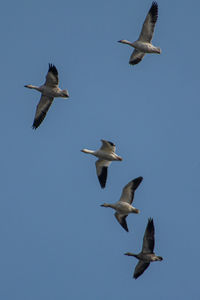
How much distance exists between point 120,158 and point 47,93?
322 centimetres

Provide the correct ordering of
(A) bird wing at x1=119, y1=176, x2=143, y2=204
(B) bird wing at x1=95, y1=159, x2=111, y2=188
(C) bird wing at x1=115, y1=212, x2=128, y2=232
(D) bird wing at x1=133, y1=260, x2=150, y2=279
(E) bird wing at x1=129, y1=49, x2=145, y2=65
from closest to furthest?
(A) bird wing at x1=119, y1=176, x2=143, y2=204, (D) bird wing at x1=133, y1=260, x2=150, y2=279, (C) bird wing at x1=115, y1=212, x2=128, y2=232, (B) bird wing at x1=95, y1=159, x2=111, y2=188, (E) bird wing at x1=129, y1=49, x2=145, y2=65

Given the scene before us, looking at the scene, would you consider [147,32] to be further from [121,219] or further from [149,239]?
[149,239]

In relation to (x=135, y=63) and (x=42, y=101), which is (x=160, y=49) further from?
(x=42, y=101)

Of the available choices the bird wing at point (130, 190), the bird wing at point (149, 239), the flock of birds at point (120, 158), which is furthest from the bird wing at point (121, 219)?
the bird wing at point (149, 239)

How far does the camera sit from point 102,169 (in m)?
20.7

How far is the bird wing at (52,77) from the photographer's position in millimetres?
19438

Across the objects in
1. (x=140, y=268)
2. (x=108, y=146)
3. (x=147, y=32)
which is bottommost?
(x=140, y=268)

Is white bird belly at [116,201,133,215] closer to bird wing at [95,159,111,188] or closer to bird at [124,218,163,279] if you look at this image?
bird at [124,218,163,279]

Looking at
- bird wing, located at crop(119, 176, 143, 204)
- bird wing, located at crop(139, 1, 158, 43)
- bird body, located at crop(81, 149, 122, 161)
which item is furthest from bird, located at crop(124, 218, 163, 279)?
bird wing, located at crop(139, 1, 158, 43)

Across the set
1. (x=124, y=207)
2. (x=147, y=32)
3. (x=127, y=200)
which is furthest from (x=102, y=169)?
(x=147, y=32)

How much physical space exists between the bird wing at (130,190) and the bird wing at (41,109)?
3.81 metres

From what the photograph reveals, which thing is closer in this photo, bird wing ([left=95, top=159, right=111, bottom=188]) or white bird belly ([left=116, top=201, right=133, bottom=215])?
white bird belly ([left=116, top=201, right=133, bottom=215])

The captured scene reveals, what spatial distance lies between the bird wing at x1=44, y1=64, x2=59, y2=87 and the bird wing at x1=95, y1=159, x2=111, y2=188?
300cm

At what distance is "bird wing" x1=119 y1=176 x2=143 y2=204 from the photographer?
19.7m
